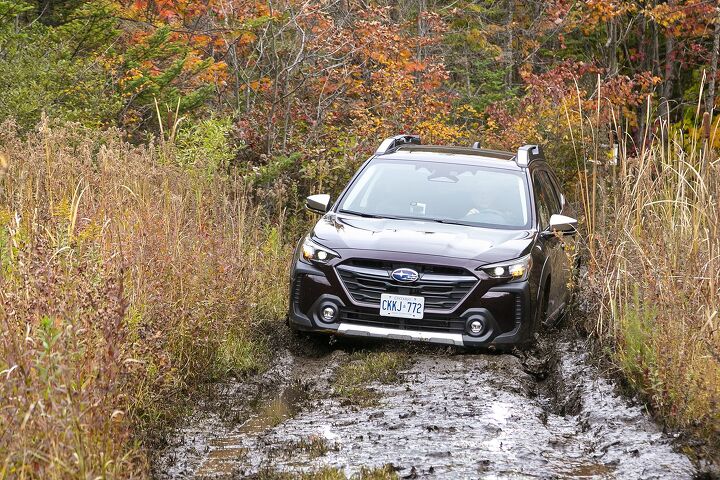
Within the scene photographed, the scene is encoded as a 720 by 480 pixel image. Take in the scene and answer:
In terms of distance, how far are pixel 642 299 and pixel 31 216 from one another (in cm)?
455

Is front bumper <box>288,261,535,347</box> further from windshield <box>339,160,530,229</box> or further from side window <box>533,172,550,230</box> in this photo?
side window <box>533,172,550,230</box>

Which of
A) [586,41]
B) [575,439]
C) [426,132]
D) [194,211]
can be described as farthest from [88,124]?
[586,41]

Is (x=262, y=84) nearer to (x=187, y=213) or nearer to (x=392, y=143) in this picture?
(x=392, y=143)

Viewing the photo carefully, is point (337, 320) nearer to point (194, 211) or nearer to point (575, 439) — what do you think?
point (194, 211)

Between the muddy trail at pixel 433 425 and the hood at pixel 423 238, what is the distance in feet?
2.65

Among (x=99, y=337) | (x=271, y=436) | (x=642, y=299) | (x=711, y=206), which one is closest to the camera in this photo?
(x=99, y=337)

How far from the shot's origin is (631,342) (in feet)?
26.8

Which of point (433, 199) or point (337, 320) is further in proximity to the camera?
point (433, 199)

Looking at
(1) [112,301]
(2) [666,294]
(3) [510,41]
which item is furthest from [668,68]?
(1) [112,301]

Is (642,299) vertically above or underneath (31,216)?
underneath

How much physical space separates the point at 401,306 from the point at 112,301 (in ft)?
10.6

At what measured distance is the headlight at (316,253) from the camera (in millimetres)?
9109

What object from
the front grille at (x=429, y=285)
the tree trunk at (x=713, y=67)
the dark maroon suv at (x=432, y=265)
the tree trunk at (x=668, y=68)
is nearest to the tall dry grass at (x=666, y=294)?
the dark maroon suv at (x=432, y=265)

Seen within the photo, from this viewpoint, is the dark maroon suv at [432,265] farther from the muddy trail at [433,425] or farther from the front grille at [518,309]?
the muddy trail at [433,425]
